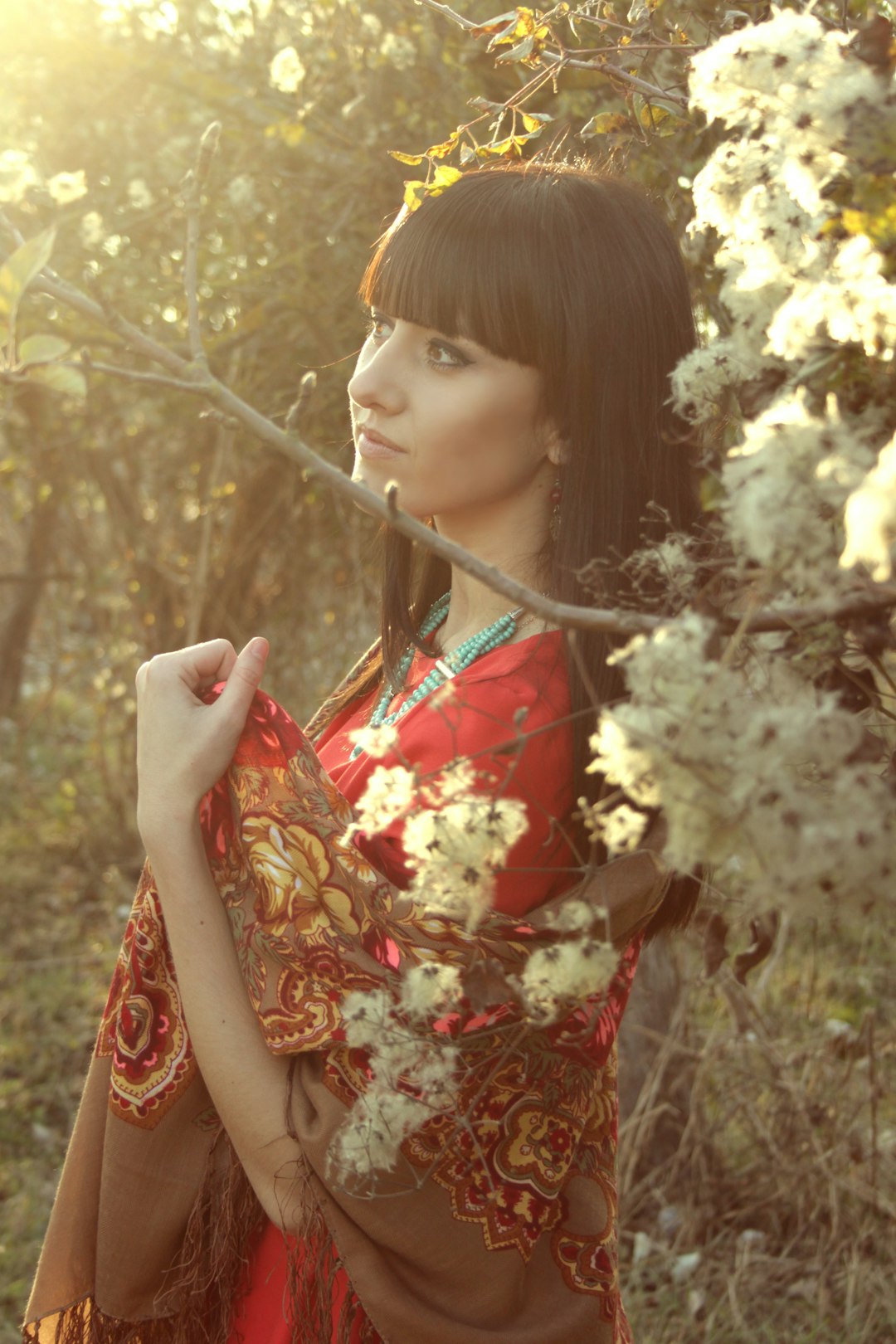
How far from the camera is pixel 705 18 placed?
3.99 feet

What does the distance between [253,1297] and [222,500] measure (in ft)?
9.04

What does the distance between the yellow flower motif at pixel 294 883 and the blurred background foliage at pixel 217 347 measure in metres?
0.71

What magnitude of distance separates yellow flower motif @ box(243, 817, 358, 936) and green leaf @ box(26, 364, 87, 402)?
20.0 inches

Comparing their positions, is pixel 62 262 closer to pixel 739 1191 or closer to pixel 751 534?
pixel 739 1191

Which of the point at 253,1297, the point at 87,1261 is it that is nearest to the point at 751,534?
the point at 253,1297

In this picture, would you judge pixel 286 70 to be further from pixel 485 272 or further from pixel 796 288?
pixel 796 288

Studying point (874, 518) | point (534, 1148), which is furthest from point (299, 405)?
point (534, 1148)

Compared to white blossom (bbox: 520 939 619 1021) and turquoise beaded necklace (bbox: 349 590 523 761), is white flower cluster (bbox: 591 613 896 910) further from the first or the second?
turquoise beaded necklace (bbox: 349 590 523 761)

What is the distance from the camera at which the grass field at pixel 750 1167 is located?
8.05 ft

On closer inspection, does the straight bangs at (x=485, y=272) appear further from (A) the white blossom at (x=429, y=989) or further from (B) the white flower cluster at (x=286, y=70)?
(B) the white flower cluster at (x=286, y=70)

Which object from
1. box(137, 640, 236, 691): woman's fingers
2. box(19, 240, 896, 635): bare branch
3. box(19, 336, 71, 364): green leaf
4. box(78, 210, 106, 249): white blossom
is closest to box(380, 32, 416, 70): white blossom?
box(78, 210, 106, 249): white blossom

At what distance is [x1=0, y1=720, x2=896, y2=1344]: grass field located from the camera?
245 cm

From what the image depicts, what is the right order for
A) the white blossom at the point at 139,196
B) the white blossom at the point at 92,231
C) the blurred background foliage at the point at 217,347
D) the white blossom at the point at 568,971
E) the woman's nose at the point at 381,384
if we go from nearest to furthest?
1. the white blossom at the point at 568,971
2. the woman's nose at the point at 381,384
3. the blurred background foliage at the point at 217,347
4. the white blossom at the point at 92,231
5. the white blossom at the point at 139,196

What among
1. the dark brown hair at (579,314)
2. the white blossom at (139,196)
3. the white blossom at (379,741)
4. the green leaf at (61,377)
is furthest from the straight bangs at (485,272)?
the white blossom at (139,196)
